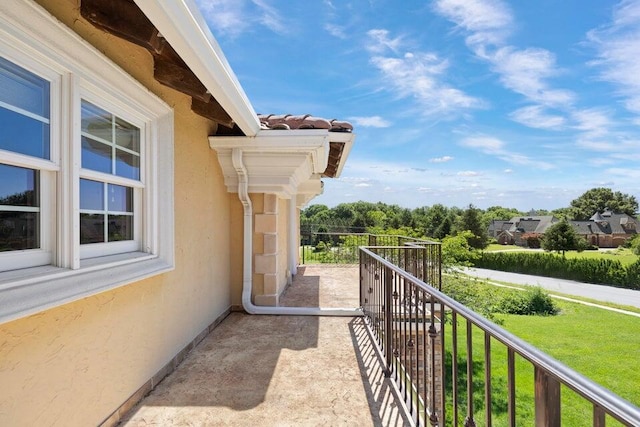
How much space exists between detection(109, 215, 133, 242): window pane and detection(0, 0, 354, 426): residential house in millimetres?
12

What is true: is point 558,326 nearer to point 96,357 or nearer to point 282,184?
point 282,184

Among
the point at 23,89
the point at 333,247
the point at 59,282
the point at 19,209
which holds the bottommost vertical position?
the point at 333,247

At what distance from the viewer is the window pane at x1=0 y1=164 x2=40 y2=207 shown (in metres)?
1.64

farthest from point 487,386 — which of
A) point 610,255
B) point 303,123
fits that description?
point 610,255

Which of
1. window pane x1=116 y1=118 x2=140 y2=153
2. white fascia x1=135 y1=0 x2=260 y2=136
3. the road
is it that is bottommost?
the road

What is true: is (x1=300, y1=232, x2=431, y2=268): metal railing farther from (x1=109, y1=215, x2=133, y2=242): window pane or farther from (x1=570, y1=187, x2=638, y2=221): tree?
(x1=570, y1=187, x2=638, y2=221): tree

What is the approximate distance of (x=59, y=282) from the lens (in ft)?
5.86

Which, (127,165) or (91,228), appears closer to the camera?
(91,228)

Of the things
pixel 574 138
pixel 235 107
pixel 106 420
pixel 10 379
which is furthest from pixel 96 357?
pixel 574 138

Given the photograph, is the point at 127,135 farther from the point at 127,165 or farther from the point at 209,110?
the point at 209,110

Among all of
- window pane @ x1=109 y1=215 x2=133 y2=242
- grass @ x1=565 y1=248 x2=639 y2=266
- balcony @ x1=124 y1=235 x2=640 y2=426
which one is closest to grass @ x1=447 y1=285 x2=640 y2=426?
balcony @ x1=124 y1=235 x2=640 y2=426

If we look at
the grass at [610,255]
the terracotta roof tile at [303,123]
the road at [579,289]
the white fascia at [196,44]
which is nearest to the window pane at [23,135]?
the white fascia at [196,44]

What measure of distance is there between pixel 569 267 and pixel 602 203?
44995 millimetres

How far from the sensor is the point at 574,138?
6512cm
